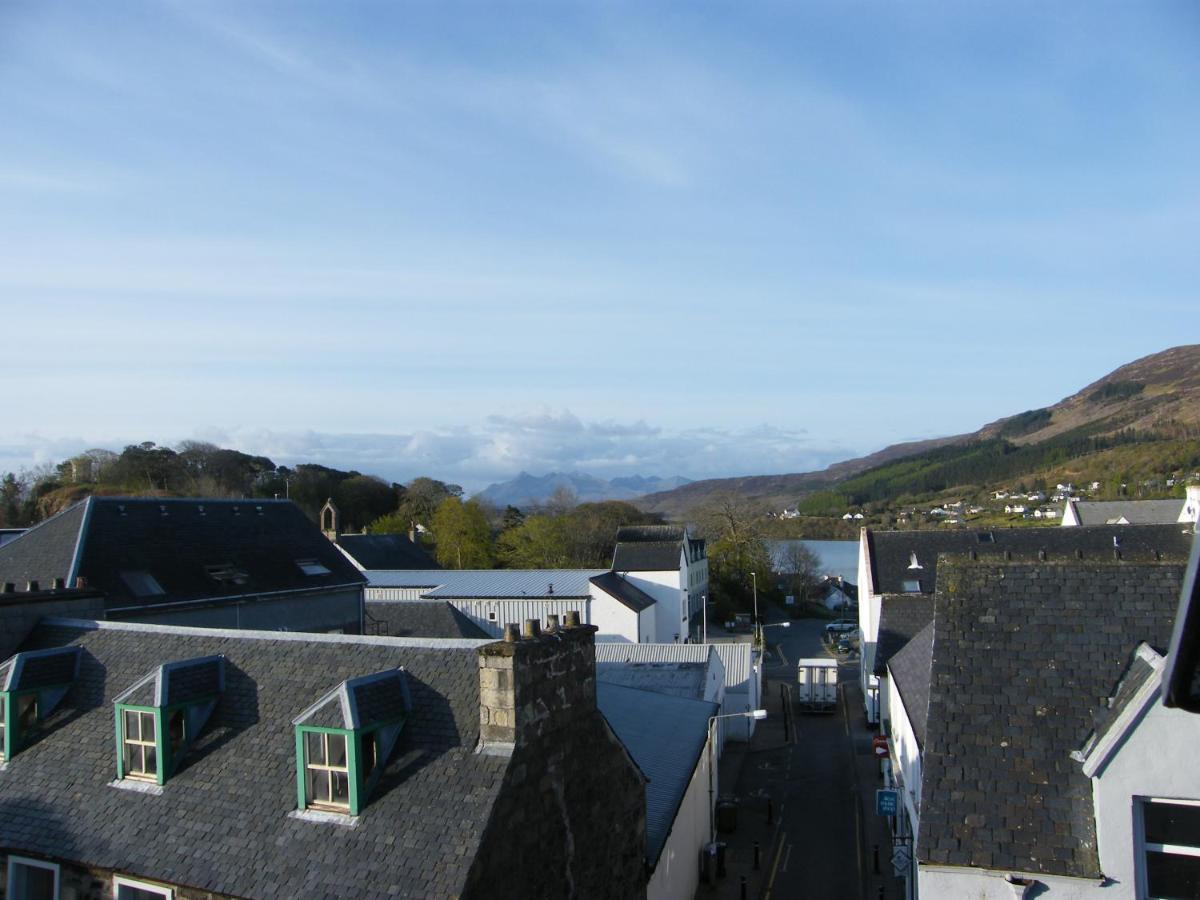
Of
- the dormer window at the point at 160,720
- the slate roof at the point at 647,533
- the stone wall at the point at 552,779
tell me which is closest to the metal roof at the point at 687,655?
the stone wall at the point at 552,779

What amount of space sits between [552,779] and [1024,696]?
6.28 meters

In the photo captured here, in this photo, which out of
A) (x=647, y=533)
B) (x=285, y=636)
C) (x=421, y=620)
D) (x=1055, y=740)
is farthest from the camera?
(x=647, y=533)

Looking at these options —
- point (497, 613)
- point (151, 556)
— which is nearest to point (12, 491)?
point (497, 613)

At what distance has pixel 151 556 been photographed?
84.8ft

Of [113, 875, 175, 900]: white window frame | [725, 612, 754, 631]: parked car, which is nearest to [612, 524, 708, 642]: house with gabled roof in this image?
[725, 612, 754, 631]: parked car

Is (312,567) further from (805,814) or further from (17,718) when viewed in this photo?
(805,814)

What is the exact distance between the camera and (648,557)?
6525 cm

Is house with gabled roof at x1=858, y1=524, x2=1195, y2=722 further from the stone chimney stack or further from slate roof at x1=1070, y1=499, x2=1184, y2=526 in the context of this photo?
the stone chimney stack

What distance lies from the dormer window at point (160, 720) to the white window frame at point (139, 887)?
133cm

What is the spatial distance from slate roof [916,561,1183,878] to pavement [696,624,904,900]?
530 inches

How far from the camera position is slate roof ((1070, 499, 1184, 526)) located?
63.7 m

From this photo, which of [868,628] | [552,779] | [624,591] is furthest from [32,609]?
[624,591]

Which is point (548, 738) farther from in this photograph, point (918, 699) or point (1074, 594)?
point (918, 699)

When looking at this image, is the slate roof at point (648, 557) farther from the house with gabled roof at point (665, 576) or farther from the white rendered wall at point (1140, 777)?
the white rendered wall at point (1140, 777)
